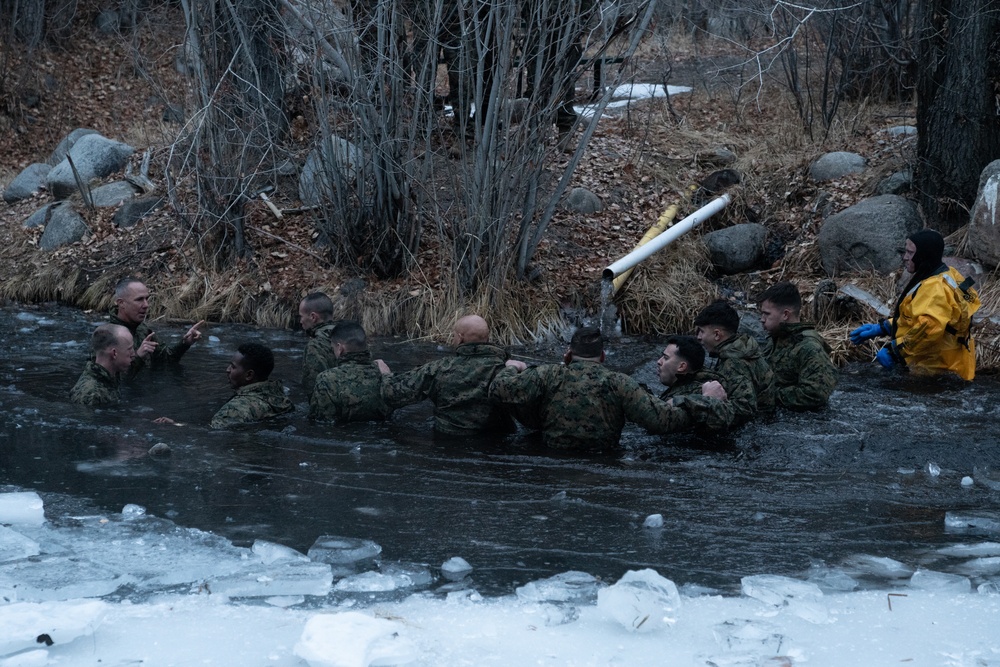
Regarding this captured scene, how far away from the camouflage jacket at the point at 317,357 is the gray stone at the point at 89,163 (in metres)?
9.04

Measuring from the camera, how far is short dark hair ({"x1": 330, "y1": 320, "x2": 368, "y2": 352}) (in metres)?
7.93

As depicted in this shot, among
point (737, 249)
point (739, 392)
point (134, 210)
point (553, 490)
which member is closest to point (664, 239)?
point (737, 249)

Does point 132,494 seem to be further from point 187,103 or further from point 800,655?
point 187,103

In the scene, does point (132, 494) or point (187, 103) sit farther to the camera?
point (187, 103)

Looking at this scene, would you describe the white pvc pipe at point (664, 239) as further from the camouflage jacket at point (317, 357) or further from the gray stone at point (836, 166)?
the camouflage jacket at point (317, 357)

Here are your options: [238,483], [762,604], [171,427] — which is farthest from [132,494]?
[762,604]

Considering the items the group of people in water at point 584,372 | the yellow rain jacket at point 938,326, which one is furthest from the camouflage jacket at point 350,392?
the yellow rain jacket at point 938,326

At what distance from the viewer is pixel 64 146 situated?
1742cm

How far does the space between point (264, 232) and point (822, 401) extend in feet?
27.2

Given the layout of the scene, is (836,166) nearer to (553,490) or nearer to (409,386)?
(409,386)

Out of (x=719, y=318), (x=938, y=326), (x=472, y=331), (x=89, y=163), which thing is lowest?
(x=938, y=326)

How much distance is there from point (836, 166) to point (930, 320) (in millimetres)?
5737

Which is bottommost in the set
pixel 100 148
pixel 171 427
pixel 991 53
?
pixel 171 427

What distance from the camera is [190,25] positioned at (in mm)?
12117
